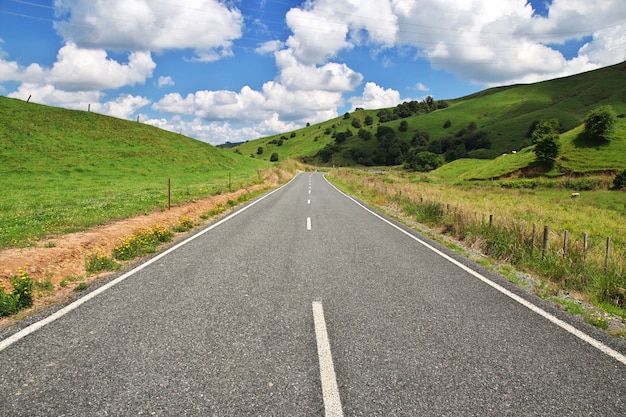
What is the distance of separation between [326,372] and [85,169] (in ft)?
136

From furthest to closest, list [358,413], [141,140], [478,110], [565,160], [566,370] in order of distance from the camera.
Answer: [478,110] → [141,140] → [565,160] → [566,370] → [358,413]

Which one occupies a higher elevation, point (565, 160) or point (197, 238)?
point (565, 160)

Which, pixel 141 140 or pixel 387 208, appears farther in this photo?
pixel 141 140

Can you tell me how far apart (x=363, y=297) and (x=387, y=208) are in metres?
13.7

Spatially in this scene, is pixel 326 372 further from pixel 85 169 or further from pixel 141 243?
pixel 85 169

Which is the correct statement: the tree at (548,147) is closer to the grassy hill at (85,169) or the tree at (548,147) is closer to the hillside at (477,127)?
the grassy hill at (85,169)

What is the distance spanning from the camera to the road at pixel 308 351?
2.89 meters

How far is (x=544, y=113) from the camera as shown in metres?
109

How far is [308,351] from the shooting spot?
368cm

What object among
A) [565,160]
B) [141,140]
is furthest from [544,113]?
[141,140]

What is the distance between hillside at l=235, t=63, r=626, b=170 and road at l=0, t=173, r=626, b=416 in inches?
3924

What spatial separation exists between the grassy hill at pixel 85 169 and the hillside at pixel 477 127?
2762 inches

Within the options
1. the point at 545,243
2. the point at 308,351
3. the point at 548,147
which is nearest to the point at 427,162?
the point at 548,147

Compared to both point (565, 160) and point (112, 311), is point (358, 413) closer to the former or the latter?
point (112, 311)
